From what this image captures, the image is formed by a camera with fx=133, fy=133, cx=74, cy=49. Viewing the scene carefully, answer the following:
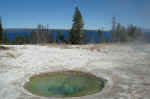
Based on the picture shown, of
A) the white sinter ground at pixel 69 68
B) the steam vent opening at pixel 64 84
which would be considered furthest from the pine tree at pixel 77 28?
the steam vent opening at pixel 64 84

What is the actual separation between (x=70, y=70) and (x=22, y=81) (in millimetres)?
2007

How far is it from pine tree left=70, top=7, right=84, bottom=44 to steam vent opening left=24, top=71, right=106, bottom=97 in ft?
55.7

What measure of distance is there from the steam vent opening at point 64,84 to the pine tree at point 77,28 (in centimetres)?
A: 1698

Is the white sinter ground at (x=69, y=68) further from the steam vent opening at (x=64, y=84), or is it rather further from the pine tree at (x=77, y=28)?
the pine tree at (x=77, y=28)

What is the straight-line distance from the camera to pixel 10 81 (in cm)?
434

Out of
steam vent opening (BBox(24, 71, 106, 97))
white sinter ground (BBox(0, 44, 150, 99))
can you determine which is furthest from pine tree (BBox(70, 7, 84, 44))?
steam vent opening (BBox(24, 71, 106, 97))

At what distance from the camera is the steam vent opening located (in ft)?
12.7

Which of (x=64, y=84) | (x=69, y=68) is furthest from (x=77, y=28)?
(x=64, y=84)

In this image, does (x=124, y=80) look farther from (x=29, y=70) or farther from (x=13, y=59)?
(x=13, y=59)

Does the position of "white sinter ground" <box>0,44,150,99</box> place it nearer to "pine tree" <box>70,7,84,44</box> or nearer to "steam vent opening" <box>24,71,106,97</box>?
"steam vent opening" <box>24,71,106,97</box>

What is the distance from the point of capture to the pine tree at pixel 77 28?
71.4ft

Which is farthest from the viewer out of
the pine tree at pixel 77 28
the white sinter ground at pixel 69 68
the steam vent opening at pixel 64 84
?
the pine tree at pixel 77 28

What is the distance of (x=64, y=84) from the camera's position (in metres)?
4.61

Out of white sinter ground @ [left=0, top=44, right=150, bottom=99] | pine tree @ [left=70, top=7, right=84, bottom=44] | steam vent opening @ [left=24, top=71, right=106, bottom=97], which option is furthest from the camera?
pine tree @ [left=70, top=7, right=84, bottom=44]
